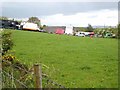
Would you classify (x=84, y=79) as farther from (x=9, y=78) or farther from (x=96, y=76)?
(x=9, y=78)

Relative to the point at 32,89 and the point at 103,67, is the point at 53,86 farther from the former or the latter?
the point at 103,67

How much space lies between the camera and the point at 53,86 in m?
6.86

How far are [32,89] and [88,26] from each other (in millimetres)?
68823

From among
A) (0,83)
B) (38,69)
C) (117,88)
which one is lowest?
(117,88)

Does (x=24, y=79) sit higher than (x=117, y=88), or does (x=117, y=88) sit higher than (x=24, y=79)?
(x=24, y=79)

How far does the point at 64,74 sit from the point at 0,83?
4.58 metres

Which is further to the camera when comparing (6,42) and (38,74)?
(6,42)

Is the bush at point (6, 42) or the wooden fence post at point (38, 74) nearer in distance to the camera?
the wooden fence post at point (38, 74)

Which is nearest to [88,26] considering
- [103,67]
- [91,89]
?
[103,67]

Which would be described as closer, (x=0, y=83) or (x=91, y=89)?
(x=0, y=83)

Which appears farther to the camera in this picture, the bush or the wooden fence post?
the bush

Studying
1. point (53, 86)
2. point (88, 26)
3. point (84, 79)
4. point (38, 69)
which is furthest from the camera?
point (88, 26)

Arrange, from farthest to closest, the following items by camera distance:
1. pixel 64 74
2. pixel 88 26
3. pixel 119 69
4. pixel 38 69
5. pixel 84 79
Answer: pixel 88 26 < pixel 119 69 < pixel 64 74 < pixel 84 79 < pixel 38 69

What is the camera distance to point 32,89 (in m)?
7.26
